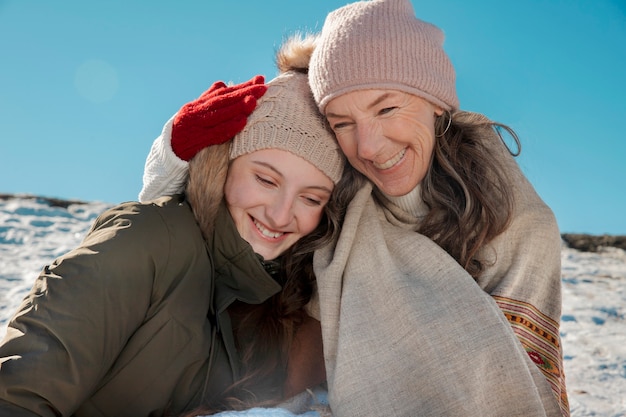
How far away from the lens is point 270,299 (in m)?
2.96

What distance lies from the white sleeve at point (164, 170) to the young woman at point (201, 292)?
0.21 feet

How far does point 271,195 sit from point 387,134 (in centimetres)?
50

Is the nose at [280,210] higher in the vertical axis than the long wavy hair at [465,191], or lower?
lower

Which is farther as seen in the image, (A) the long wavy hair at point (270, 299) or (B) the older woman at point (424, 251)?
(A) the long wavy hair at point (270, 299)

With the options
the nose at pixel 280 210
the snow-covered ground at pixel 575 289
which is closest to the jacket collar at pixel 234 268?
the nose at pixel 280 210

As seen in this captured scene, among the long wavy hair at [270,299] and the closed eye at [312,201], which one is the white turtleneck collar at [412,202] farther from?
the closed eye at [312,201]

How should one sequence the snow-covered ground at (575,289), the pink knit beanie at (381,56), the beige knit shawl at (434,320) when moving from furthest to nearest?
the snow-covered ground at (575,289) < the pink knit beanie at (381,56) < the beige knit shawl at (434,320)

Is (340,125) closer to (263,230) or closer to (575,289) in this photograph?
(263,230)

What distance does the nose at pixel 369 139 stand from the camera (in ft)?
8.24

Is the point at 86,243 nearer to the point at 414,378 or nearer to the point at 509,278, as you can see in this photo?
the point at 414,378

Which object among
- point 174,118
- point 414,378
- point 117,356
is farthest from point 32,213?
point 414,378

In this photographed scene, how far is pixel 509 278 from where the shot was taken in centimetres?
258

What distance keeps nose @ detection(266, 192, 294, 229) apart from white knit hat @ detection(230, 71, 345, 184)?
0.57 feet

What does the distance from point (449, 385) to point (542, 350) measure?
0.50m
